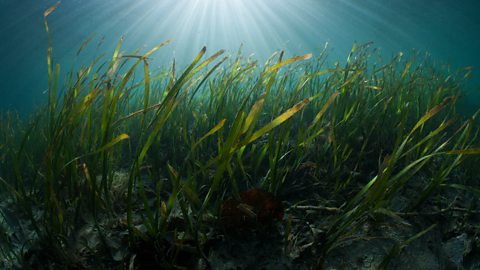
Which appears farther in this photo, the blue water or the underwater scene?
the blue water

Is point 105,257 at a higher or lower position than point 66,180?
lower

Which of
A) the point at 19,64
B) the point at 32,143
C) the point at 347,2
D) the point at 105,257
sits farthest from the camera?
the point at 19,64

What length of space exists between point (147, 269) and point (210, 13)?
3362 cm

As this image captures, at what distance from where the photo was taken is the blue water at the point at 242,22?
19297mm

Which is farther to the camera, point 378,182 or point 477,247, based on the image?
point 477,247

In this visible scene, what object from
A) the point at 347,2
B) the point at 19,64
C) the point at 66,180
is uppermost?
the point at 19,64

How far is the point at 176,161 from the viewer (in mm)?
2516

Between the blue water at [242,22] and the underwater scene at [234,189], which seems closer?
the underwater scene at [234,189]

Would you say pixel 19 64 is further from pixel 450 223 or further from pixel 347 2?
pixel 450 223

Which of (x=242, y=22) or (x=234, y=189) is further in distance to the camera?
(x=242, y=22)

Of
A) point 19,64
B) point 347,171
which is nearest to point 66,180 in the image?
point 347,171

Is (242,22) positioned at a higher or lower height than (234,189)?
higher

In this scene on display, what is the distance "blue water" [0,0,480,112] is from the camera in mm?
19297

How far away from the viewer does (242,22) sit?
1401 inches
